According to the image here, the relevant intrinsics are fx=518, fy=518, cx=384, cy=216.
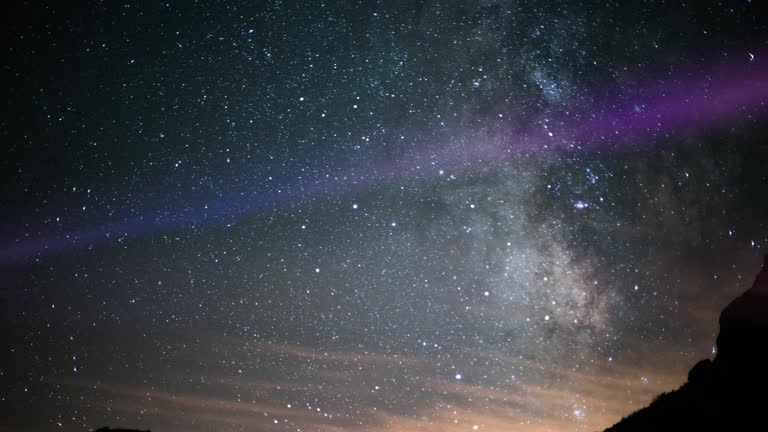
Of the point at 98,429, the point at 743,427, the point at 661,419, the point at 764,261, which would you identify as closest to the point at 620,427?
the point at 661,419

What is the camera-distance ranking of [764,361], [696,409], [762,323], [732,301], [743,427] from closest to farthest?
[743,427], [696,409], [764,361], [762,323], [732,301]

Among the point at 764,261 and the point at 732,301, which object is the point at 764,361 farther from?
the point at 764,261

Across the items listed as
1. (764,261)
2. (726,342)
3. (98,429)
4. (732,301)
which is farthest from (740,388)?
(98,429)

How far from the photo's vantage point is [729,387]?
25688 mm

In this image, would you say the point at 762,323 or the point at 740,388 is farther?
the point at 762,323

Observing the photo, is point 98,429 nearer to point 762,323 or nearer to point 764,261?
point 762,323

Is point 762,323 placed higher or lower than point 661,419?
higher

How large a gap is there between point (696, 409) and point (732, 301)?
34.1 feet

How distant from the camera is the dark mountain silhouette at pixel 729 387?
22453 mm

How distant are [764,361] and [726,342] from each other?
9.77 feet

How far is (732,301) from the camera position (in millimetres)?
31047

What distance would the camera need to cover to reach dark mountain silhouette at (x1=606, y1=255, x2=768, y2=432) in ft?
73.7

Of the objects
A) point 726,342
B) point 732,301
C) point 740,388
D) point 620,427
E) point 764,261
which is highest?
point 764,261

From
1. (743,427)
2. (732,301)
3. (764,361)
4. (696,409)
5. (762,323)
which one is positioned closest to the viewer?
(743,427)
